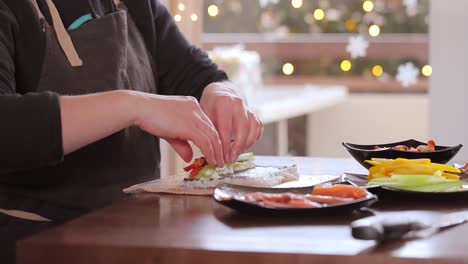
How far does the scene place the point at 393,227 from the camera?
88 cm

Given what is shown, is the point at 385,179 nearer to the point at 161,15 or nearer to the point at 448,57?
the point at 161,15

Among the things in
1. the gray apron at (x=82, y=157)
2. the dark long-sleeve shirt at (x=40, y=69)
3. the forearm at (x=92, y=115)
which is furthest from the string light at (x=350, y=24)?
the forearm at (x=92, y=115)

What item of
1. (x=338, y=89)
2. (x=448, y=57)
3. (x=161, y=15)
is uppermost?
(x=161, y=15)

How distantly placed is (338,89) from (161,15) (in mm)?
2963

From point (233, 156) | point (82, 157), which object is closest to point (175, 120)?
point (233, 156)

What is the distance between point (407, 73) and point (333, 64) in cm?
42

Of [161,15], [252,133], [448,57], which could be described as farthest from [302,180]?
[448,57]

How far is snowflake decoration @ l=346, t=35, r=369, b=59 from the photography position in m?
4.57

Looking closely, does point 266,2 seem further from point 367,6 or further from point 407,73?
point 407,73

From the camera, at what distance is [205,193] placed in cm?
120

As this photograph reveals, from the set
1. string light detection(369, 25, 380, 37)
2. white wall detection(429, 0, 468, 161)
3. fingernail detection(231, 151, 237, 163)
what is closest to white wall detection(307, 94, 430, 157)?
string light detection(369, 25, 380, 37)

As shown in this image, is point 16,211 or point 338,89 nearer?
point 16,211

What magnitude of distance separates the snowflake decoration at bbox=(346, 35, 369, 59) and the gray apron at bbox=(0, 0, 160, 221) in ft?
10.4

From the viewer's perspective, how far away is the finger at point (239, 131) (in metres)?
1.30
